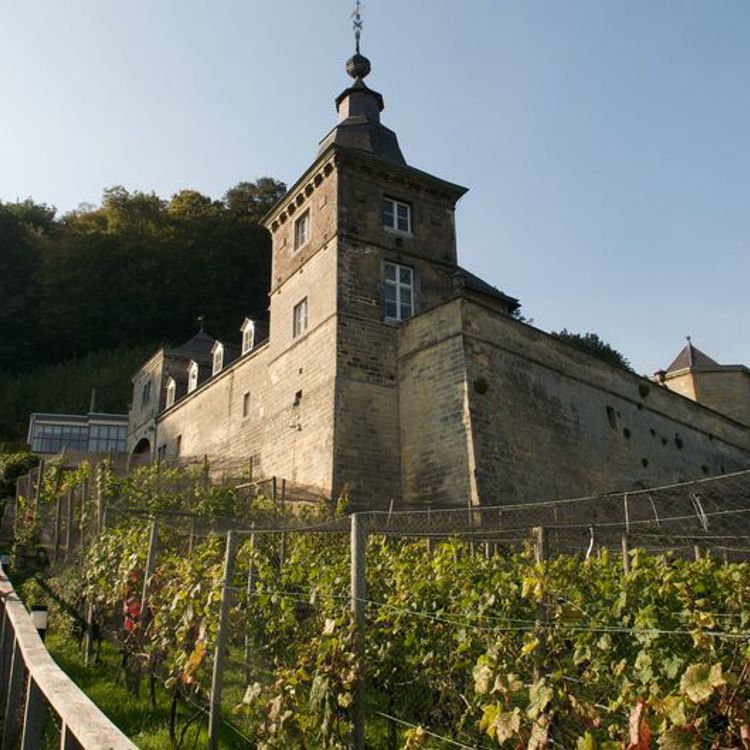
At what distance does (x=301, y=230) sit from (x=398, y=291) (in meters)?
4.05

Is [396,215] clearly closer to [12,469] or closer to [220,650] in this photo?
[12,469]

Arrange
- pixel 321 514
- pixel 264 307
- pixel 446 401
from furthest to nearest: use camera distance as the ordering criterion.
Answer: pixel 264 307
pixel 446 401
pixel 321 514

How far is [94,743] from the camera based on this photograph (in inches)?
88.8

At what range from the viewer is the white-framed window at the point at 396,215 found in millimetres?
22094

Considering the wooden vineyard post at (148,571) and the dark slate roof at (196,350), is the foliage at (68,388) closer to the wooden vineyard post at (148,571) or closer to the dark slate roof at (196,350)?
the dark slate roof at (196,350)

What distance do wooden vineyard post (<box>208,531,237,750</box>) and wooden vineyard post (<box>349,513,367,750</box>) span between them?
51.3 inches

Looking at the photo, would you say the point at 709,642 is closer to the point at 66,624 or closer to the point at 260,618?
the point at 260,618

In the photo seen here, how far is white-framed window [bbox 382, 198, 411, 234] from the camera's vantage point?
22094 millimetres

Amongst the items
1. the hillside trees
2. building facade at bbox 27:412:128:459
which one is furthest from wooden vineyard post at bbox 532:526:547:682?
the hillside trees

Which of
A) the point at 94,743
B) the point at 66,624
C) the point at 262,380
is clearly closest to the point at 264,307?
the point at 262,380

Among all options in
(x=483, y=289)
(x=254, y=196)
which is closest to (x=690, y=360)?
(x=483, y=289)

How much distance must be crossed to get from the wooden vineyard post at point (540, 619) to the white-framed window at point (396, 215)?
18073mm

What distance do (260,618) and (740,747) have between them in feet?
11.5

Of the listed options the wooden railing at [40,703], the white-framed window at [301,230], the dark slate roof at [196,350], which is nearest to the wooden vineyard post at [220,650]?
the wooden railing at [40,703]
